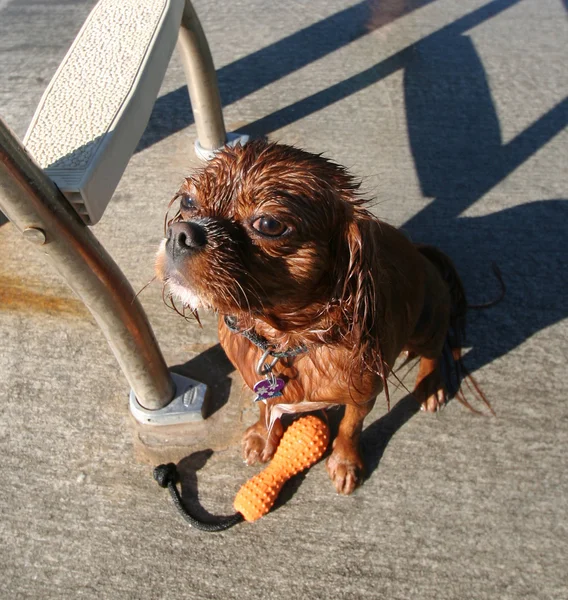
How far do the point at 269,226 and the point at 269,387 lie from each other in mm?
759

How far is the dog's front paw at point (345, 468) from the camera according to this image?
2.35 m

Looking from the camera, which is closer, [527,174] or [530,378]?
[530,378]

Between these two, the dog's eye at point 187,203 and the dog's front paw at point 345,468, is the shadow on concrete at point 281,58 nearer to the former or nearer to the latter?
the dog's eye at point 187,203

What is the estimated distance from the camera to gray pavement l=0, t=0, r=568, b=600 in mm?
2221

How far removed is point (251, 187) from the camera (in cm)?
153

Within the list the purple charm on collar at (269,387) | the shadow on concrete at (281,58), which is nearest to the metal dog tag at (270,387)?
the purple charm on collar at (269,387)

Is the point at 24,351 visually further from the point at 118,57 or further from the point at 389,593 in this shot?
the point at 389,593

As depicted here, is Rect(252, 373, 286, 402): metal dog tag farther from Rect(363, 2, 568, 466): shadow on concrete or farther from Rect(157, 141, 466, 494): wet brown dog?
Rect(363, 2, 568, 466): shadow on concrete

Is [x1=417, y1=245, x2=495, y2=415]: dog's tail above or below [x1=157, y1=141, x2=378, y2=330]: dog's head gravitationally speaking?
below

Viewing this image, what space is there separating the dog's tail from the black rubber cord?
3.92 ft

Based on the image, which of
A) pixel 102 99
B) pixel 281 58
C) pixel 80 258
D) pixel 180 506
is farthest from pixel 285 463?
pixel 281 58

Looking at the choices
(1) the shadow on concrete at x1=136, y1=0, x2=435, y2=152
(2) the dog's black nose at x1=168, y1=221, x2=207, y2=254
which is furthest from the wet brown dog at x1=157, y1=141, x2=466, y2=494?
(1) the shadow on concrete at x1=136, y1=0, x2=435, y2=152

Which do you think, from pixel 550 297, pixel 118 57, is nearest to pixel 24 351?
pixel 118 57

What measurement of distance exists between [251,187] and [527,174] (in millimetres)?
2764
